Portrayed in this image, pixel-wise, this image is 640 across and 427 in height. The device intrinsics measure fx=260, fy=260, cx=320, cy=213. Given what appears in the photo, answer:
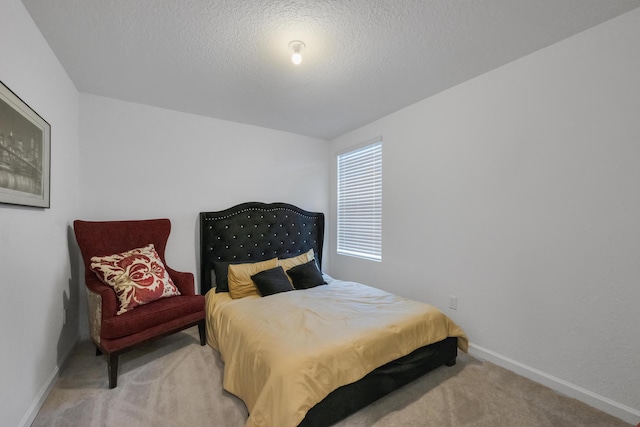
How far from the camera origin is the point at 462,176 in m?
2.42

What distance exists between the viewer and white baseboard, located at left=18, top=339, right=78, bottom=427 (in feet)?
4.90

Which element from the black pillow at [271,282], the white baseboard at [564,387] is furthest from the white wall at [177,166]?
the white baseboard at [564,387]

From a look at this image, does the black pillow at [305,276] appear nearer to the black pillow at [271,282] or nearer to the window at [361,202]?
the black pillow at [271,282]

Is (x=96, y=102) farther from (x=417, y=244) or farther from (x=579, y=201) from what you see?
(x=579, y=201)

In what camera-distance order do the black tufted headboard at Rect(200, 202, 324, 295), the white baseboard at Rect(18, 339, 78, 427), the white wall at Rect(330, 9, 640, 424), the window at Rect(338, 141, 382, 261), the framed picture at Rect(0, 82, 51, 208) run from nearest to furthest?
the framed picture at Rect(0, 82, 51, 208) < the white baseboard at Rect(18, 339, 78, 427) < the white wall at Rect(330, 9, 640, 424) < the black tufted headboard at Rect(200, 202, 324, 295) < the window at Rect(338, 141, 382, 261)

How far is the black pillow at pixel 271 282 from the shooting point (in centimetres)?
259

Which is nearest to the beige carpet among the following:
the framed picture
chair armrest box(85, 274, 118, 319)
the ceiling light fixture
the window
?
chair armrest box(85, 274, 118, 319)

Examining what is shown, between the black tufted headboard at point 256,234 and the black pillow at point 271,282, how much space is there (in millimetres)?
598

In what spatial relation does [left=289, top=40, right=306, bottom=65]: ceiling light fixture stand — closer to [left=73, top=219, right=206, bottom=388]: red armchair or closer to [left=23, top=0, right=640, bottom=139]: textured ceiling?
[left=23, top=0, right=640, bottom=139]: textured ceiling

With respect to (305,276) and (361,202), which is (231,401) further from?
(361,202)

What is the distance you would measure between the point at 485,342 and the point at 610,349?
0.77 metres

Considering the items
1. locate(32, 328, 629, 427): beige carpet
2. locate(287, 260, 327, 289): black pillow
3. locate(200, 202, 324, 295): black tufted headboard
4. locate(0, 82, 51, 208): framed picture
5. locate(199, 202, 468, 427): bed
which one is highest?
locate(0, 82, 51, 208): framed picture

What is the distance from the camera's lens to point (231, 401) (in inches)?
68.2

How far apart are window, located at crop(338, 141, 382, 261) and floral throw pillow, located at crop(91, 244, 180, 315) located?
7.37 ft
